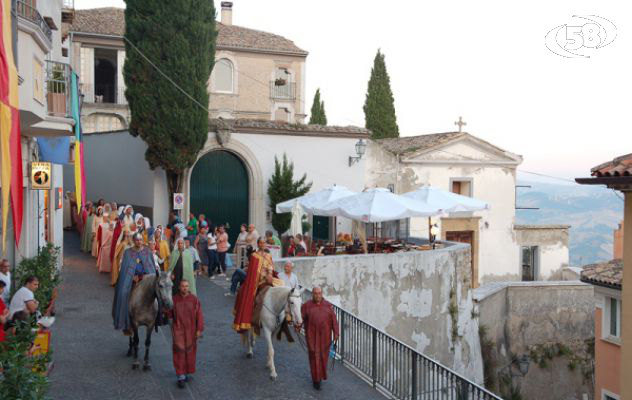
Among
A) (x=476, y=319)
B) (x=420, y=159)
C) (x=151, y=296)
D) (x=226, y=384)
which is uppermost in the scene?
(x=420, y=159)

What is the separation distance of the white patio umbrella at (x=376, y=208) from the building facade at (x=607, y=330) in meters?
5.16

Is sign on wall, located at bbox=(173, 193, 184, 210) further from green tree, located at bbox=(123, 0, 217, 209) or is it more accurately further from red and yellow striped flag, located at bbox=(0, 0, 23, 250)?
red and yellow striped flag, located at bbox=(0, 0, 23, 250)

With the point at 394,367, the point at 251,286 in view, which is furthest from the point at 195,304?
the point at 394,367

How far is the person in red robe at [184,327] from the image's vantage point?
32.8 feet

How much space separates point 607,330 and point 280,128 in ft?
41.9

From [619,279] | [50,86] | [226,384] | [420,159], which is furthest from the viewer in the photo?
[420,159]

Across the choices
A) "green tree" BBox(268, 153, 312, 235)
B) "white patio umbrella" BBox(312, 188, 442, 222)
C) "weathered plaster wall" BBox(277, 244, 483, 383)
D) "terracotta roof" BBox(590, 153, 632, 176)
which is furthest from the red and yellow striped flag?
"green tree" BBox(268, 153, 312, 235)

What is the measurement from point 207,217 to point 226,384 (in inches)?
556

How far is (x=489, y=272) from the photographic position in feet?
98.2

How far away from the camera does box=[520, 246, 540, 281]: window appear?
30.8 m

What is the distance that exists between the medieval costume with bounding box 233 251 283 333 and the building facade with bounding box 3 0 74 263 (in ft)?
11.8

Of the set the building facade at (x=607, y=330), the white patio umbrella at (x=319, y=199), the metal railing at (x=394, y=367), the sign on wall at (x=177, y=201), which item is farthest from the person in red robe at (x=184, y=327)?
the building facade at (x=607, y=330)

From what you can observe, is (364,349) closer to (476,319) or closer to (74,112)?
(74,112)

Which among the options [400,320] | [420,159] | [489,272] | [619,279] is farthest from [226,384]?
[489,272]
